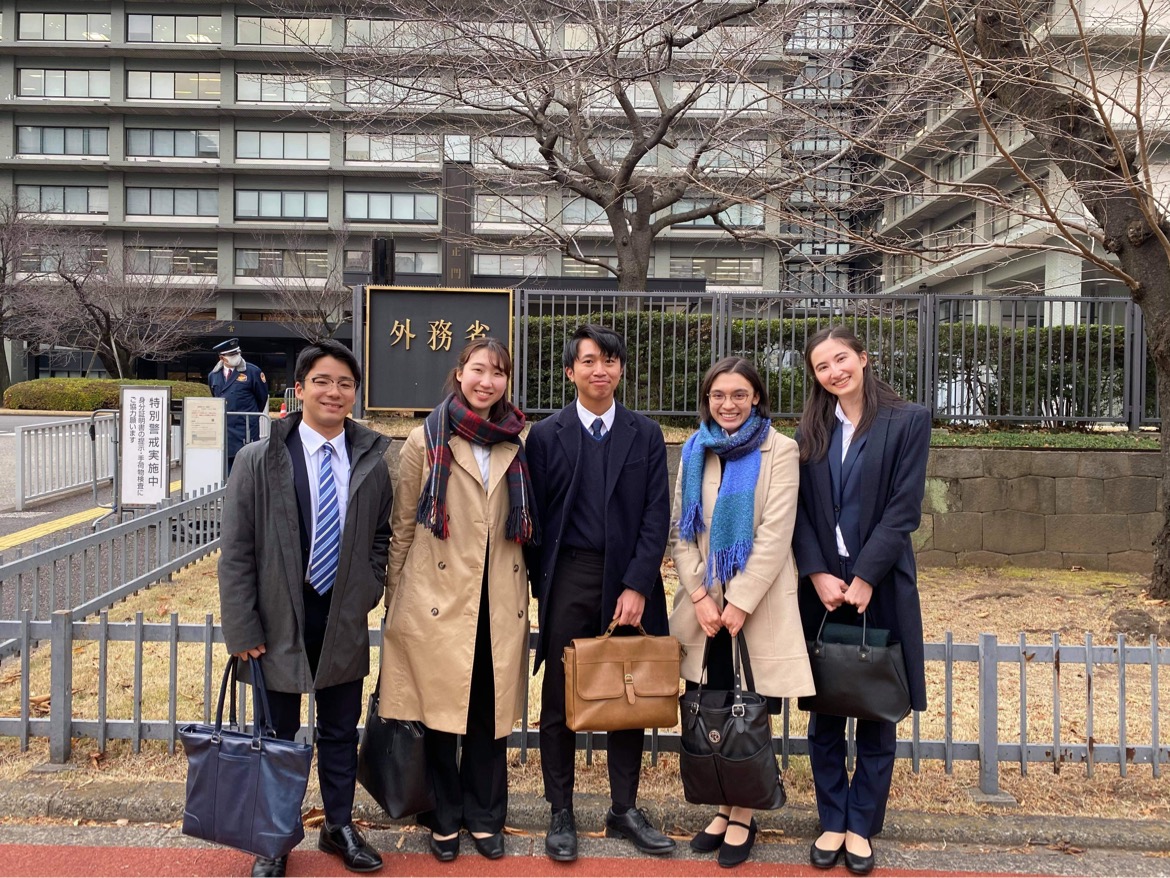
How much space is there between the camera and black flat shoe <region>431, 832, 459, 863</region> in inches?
131

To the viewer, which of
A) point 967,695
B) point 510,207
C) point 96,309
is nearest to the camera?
point 967,695

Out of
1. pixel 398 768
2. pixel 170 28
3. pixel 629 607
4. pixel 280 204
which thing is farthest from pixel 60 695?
pixel 170 28

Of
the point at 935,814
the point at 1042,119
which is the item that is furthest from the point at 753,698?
the point at 1042,119

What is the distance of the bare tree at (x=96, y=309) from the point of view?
33.7 m

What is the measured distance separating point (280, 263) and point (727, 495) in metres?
42.9

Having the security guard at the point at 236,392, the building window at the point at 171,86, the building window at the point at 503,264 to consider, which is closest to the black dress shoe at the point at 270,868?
the security guard at the point at 236,392

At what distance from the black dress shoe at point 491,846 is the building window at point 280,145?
43440 millimetres

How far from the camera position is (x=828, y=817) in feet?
10.9

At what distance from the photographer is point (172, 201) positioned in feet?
141

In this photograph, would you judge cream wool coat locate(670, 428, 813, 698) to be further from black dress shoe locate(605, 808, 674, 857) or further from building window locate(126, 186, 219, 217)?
building window locate(126, 186, 219, 217)

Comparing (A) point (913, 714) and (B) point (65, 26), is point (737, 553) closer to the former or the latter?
(A) point (913, 714)

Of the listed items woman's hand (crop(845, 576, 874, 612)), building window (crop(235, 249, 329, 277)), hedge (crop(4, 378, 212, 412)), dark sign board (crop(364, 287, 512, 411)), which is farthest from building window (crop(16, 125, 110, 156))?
woman's hand (crop(845, 576, 874, 612))

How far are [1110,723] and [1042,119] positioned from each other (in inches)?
178

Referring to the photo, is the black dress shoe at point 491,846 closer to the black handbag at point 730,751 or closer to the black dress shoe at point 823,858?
the black handbag at point 730,751
